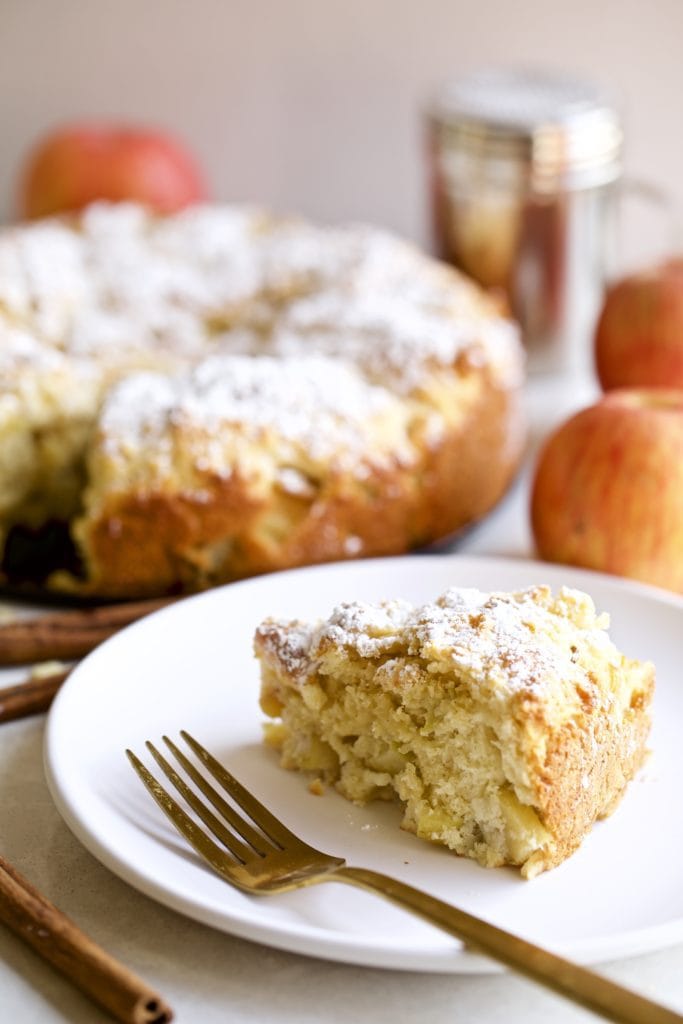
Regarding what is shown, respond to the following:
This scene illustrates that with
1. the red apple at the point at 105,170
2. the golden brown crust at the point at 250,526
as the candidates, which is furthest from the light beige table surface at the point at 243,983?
the red apple at the point at 105,170

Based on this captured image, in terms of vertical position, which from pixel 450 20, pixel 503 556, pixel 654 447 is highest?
pixel 450 20

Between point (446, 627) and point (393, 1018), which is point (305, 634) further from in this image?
point (393, 1018)

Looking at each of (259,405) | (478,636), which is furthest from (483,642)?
(259,405)

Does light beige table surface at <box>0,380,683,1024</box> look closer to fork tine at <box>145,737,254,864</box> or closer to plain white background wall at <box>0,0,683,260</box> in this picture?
fork tine at <box>145,737,254,864</box>

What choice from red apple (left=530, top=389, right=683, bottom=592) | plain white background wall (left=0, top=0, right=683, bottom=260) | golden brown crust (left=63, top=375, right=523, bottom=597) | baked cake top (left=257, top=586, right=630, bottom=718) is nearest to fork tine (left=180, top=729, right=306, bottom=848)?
baked cake top (left=257, top=586, right=630, bottom=718)

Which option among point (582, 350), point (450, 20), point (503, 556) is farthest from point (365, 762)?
point (450, 20)

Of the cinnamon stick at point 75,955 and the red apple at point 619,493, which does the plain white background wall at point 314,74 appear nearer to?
the red apple at point 619,493

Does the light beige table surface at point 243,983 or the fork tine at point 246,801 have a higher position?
the fork tine at point 246,801
